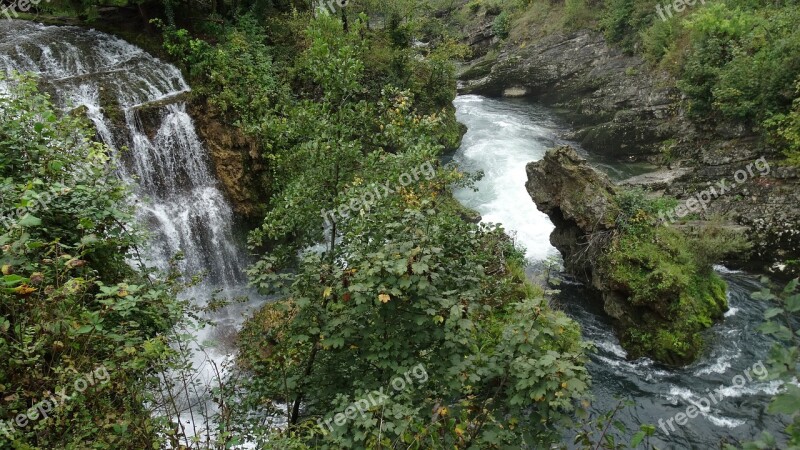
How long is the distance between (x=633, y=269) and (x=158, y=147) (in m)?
12.4

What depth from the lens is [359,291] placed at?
3994mm

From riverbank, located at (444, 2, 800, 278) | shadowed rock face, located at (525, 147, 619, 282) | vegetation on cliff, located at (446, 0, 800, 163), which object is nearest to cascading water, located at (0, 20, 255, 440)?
shadowed rock face, located at (525, 147, 619, 282)

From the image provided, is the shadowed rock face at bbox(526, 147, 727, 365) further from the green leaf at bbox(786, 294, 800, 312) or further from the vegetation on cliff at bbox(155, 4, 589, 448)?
the green leaf at bbox(786, 294, 800, 312)

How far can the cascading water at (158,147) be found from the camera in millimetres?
11844

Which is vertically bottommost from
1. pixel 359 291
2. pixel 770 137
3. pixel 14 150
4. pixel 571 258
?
pixel 571 258

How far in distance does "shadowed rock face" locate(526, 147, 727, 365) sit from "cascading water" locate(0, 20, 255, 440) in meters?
9.14

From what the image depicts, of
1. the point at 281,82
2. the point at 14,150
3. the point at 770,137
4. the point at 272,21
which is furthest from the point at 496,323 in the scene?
the point at 272,21

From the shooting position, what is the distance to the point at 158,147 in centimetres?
1247

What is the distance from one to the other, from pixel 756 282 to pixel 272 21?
687 inches

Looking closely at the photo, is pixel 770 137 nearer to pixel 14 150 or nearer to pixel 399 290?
Result: pixel 399 290

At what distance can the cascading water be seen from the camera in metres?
11.8

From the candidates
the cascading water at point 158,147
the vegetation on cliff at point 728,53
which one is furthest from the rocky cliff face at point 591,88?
the cascading water at point 158,147

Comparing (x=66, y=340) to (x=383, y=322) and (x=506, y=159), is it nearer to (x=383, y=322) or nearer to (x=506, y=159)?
(x=383, y=322)

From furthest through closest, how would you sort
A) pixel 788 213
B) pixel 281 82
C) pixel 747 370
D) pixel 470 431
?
pixel 281 82 < pixel 788 213 < pixel 747 370 < pixel 470 431
